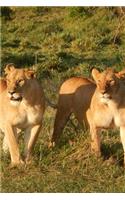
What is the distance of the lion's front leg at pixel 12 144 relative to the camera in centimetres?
596

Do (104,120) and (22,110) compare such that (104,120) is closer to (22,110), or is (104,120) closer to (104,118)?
(104,118)

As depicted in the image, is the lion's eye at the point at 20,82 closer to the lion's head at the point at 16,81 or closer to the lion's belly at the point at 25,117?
the lion's head at the point at 16,81

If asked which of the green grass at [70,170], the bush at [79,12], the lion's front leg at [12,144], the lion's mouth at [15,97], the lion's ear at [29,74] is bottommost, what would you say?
the green grass at [70,170]

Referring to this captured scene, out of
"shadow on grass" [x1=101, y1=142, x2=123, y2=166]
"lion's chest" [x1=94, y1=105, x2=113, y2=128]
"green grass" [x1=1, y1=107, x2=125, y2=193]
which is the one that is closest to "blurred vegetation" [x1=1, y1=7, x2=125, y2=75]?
"shadow on grass" [x1=101, y1=142, x2=123, y2=166]

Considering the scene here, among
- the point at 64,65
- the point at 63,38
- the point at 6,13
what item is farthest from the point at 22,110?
the point at 6,13

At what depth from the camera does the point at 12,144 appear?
6.01 metres

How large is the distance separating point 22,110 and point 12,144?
0.30 meters

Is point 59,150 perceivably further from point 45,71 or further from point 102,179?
point 45,71

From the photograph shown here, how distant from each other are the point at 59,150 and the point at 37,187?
2.45ft

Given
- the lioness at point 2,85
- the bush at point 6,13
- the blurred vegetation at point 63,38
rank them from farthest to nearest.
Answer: the bush at point 6,13 < the blurred vegetation at point 63,38 < the lioness at point 2,85

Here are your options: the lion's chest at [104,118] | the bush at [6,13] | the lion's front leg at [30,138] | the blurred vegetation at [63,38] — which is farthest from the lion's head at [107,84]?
the bush at [6,13]

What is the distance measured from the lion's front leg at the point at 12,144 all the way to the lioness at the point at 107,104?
2.11 feet

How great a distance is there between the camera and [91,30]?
47.9 feet

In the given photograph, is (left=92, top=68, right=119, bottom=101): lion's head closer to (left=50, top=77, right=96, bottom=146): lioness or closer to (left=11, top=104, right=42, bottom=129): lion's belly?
(left=11, top=104, right=42, bottom=129): lion's belly
